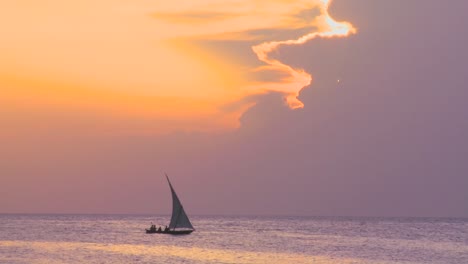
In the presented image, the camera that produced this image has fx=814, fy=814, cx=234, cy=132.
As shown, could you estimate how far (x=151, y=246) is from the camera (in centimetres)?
9388

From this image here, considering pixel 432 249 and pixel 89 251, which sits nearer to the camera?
pixel 89 251

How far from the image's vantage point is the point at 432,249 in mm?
95812

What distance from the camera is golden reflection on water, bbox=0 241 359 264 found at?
7400 centimetres

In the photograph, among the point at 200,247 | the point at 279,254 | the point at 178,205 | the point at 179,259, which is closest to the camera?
the point at 179,259

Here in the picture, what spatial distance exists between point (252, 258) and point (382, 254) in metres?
16.4

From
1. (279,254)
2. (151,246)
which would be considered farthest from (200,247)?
(279,254)

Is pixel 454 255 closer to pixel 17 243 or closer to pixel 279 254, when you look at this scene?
pixel 279 254

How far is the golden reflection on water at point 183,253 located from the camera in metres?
74.0

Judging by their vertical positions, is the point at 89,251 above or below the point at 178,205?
below

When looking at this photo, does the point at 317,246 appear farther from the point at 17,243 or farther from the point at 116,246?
the point at 17,243

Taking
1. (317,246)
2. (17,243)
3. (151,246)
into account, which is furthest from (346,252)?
(17,243)

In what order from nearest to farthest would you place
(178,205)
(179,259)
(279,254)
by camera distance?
(179,259), (279,254), (178,205)

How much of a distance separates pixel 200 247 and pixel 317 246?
47.5 ft

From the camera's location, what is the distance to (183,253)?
81.9m
